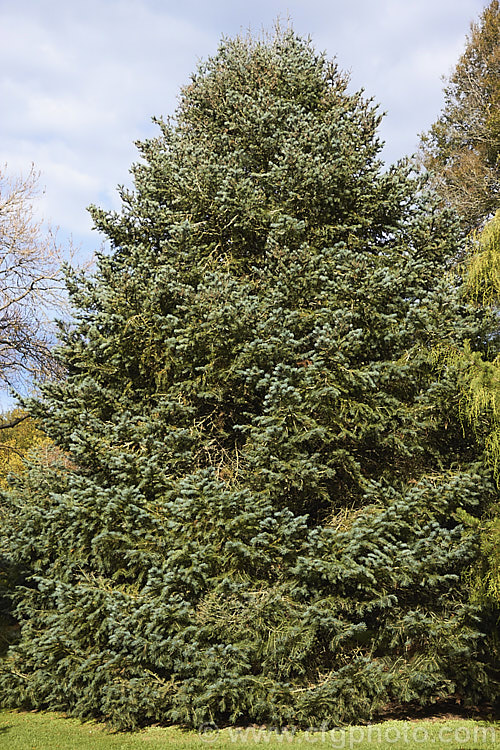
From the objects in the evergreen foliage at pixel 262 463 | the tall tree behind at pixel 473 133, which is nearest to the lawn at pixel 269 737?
the evergreen foliage at pixel 262 463

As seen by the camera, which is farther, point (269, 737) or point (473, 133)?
point (473, 133)

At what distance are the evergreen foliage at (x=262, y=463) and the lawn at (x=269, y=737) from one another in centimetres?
25

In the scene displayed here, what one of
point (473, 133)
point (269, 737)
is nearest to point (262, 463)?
point (269, 737)

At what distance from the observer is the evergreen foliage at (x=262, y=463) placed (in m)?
6.87

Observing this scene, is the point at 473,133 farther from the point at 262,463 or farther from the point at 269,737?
the point at 269,737

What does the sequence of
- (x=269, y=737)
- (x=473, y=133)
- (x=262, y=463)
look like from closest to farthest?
(x=269, y=737)
(x=262, y=463)
(x=473, y=133)

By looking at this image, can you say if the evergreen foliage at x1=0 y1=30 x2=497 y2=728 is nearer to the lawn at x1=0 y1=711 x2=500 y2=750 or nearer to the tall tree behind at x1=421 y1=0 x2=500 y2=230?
the lawn at x1=0 y1=711 x2=500 y2=750

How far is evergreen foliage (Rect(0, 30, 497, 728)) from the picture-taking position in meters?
6.87

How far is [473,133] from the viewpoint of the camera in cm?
1869

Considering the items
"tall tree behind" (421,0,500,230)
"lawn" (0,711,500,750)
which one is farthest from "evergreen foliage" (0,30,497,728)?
"tall tree behind" (421,0,500,230)

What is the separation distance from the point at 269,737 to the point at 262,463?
320 cm

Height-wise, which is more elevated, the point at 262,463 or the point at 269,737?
the point at 262,463

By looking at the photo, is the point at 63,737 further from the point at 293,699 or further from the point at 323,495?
the point at 323,495

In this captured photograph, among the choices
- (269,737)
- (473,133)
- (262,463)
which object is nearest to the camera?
(269,737)
